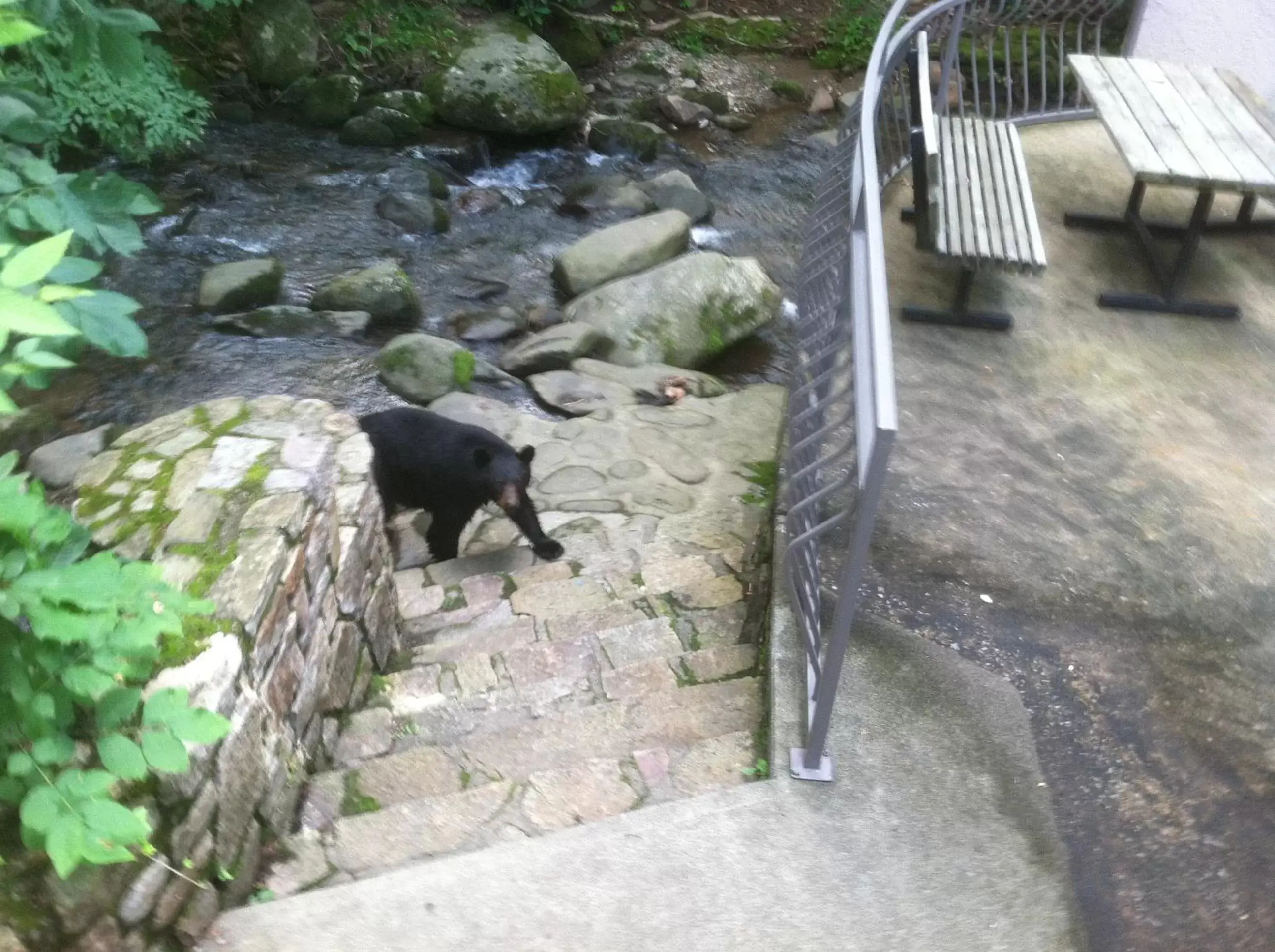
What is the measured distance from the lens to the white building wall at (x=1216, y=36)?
6.81 meters

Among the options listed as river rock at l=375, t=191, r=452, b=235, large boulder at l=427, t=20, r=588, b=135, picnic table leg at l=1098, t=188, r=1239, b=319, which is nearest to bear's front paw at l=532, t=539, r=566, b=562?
picnic table leg at l=1098, t=188, r=1239, b=319

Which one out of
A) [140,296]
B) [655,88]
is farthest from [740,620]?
[655,88]

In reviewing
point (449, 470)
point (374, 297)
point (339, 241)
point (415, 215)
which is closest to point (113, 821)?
point (449, 470)

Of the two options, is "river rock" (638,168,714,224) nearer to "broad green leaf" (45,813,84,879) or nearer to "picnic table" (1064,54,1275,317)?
"picnic table" (1064,54,1275,317)

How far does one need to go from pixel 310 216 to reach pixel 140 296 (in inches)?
76.2

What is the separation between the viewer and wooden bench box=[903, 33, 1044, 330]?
15.5 feet

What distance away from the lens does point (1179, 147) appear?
506 cm

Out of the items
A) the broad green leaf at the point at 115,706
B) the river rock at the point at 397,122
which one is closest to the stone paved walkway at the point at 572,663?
the broad green leaf at the point at 115,706

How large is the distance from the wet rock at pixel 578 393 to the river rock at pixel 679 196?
294 cm

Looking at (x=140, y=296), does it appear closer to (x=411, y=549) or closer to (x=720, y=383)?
(x=411, y=549)

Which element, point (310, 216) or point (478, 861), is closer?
point (478, 861)

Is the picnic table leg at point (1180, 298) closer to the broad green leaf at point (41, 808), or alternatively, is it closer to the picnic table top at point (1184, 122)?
the picnic table top at point (1184, 122)

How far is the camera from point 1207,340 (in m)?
5.16

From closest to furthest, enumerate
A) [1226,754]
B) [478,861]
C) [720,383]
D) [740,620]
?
[478,861]
[1226,754]
[740,620]
[720,383]
